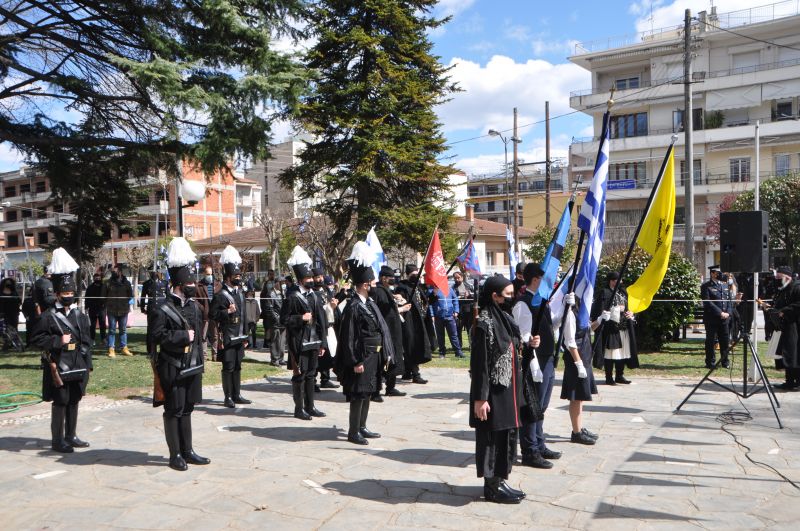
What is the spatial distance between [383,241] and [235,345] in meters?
13.0

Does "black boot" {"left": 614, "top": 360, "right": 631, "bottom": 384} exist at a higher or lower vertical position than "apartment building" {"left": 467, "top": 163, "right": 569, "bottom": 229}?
lower

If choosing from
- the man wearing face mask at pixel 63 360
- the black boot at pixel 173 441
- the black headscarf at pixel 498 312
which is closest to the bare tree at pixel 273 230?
the man wearing face mask at pixel 63 360

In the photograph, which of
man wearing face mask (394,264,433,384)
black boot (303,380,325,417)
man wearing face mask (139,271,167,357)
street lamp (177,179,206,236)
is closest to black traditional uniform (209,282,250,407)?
man wearing face mask (139,271,167,357)

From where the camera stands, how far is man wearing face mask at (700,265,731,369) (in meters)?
13.2

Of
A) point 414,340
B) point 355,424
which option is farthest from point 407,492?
point 414,340

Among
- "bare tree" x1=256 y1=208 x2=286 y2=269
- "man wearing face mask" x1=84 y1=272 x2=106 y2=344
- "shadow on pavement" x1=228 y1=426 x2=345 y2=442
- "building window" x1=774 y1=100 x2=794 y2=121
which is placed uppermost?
"building window" x1=774 y1=100 x2=794 y2=121

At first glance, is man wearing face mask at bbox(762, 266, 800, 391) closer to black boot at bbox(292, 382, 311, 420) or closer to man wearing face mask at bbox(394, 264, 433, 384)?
man wearing face mask at bbox(394, 264, 433, 384)

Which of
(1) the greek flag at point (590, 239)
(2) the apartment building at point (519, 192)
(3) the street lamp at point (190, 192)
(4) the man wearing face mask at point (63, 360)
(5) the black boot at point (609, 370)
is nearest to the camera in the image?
(1) the greek flag at point (590, 239)

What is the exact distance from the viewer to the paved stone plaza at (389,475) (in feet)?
17.6

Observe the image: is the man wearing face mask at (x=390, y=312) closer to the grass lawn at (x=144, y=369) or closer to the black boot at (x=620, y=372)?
Result: the grass lawn at (x=144, y=369)

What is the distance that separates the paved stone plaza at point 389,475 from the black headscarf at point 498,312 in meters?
1.44

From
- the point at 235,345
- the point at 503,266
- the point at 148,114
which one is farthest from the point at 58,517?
the point at 503,266

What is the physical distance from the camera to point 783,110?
44281mm

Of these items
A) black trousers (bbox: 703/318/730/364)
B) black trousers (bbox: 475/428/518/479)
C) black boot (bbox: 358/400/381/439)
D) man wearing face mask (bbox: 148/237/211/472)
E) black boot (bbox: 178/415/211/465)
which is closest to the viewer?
black trousers (bbox: 475/428/518/479)
